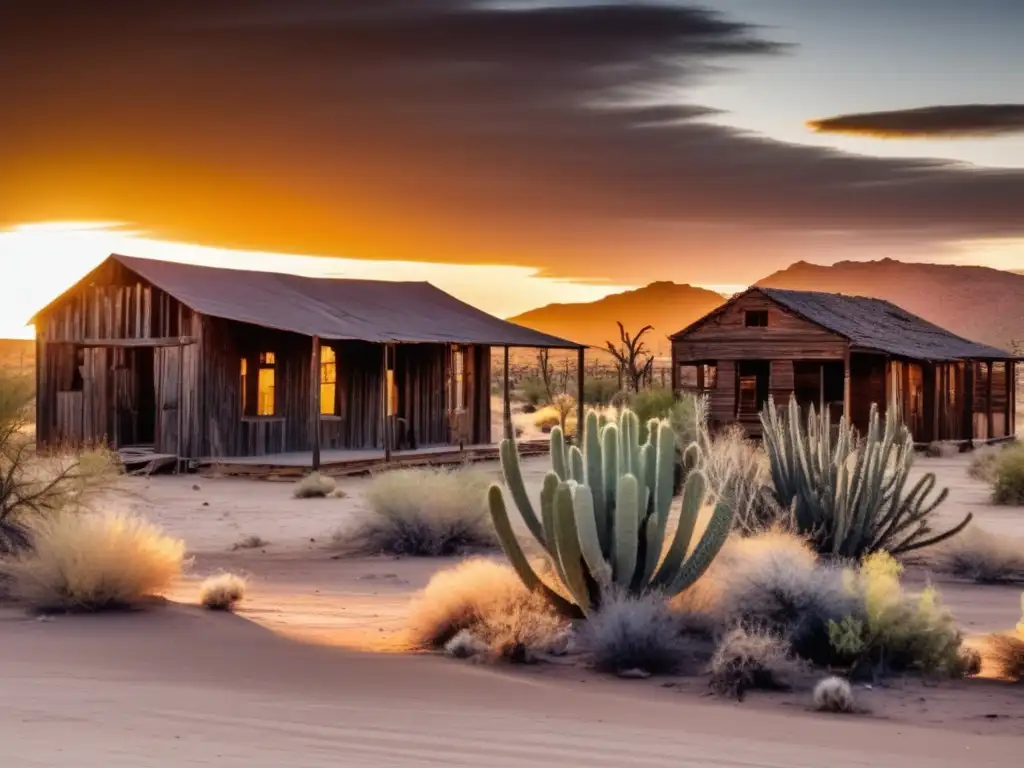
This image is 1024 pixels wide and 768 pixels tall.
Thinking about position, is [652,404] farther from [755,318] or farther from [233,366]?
[233,366]

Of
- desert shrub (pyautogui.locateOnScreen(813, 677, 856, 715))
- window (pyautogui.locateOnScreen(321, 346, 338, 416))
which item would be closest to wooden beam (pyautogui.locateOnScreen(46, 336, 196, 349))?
window (pyautogui.locateOnScreen(321, 346, 338, 416))

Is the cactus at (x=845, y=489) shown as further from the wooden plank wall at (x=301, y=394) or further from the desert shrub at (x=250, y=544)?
the wooden plank wall at (x=301, y=394)

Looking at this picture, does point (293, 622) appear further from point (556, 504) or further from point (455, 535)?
point (455, 535)

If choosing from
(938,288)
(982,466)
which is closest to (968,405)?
(982,466)

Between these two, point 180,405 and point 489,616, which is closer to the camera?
point 489,616

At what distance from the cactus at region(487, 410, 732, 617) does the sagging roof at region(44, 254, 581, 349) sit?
13.6m

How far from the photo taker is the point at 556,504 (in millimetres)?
8734

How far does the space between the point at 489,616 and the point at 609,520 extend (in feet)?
3.55

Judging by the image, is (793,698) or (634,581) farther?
(634,581)

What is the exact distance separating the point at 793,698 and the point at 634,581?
5.85ft

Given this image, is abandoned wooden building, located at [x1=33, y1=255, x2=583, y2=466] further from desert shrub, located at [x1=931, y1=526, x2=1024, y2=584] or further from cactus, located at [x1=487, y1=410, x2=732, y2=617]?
cactus, located at [x1=487, y1=410, x2=732, y2=617]

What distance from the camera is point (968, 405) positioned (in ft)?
117

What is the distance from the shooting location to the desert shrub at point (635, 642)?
8.12 metres

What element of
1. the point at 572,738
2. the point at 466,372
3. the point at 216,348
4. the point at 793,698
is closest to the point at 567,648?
the point at 793,698
